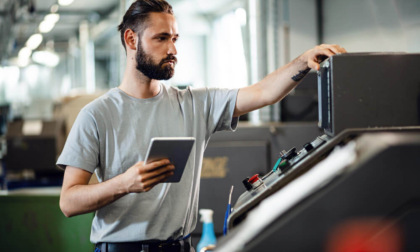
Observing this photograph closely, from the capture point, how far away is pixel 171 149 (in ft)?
3.54

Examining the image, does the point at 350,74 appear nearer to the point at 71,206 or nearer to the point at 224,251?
the point at 224,251

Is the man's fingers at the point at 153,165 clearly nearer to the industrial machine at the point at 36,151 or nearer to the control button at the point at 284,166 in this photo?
the control button at the point at 284,166

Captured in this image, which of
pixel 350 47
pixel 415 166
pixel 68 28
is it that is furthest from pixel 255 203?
pixel 68 28

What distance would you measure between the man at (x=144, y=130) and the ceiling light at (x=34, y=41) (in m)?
11.1

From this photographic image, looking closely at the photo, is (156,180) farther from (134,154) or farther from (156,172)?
(134,154)

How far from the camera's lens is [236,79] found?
28.7 feet

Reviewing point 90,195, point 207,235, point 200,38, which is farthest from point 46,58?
point 207,235

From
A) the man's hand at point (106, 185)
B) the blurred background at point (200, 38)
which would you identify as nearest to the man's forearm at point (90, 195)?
the man's hand at point (106, 185)

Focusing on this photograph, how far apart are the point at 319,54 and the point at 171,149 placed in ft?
1.49

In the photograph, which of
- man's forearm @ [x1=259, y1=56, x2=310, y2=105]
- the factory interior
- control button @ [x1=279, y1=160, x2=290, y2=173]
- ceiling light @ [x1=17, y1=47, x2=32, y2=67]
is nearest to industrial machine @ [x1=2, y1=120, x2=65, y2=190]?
the factory interior

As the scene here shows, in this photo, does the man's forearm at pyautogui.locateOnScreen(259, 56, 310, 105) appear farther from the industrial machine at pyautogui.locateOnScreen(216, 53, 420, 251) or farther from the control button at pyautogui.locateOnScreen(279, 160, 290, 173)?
the industrial machine at pyautogui.locateOnScreen(216, 53, 420, 251)

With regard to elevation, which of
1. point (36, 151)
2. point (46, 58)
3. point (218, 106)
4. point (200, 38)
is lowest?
point (36, 151)

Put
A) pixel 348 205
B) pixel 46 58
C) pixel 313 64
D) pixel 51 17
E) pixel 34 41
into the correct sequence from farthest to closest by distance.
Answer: pixel 46 58 → pixel 34 41 → pixel 51 17 → pixel 313 64 → pixel 348 205

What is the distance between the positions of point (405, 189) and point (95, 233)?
3.23 feet
